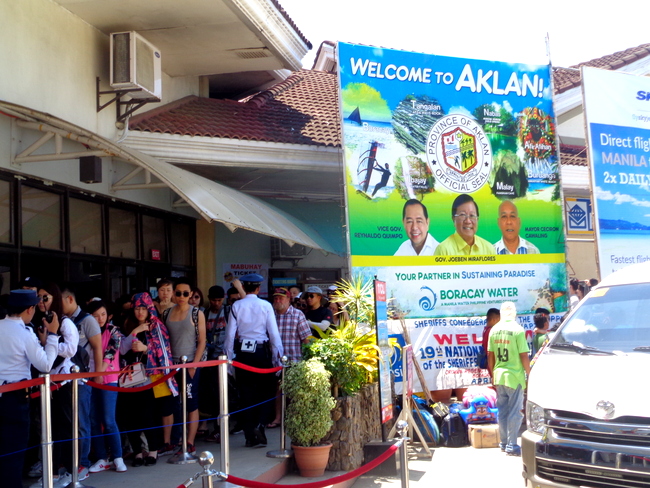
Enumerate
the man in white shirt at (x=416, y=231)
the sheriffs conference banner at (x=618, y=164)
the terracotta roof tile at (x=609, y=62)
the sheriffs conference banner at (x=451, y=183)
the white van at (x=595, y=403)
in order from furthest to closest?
the terracotta roof tile at (x=609, y=62) → the sheriffs conference banner at (x=618, y=164) → the man in white shirt at (x=416, y=231) → the sheriffs conference banner at (x=451, y=183) → the white van at (x=595, y=403)

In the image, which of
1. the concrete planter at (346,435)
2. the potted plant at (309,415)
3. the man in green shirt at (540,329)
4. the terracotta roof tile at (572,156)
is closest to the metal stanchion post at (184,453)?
the potted plant at (309,415)

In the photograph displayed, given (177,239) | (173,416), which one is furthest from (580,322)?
(177,239)

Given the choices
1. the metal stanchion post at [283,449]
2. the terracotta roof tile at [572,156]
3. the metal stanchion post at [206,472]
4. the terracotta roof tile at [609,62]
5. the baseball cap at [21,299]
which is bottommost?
the metal stanchion post at [283,449]

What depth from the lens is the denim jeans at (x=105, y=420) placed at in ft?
22.0

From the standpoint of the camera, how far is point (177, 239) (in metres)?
13.1

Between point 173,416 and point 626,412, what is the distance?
457 cm

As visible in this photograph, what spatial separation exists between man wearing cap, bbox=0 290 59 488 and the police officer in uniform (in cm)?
263

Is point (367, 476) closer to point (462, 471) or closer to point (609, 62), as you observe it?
point (462, 471)

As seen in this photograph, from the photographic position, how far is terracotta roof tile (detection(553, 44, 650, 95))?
1664 cm

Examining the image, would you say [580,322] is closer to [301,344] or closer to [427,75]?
[301,344]

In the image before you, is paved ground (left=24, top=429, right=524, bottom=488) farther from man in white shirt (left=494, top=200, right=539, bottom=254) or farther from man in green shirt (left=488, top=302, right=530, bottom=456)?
man in white shirt (left=494, top=200, right=539, bottom=254)

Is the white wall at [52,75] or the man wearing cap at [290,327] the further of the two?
the man wearing cap at [290,327]

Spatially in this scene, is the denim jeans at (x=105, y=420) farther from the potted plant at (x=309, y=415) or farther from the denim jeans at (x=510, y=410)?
the denim jeans at (x=510, y=410)

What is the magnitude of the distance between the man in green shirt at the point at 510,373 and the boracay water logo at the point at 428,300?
2.35 metres
